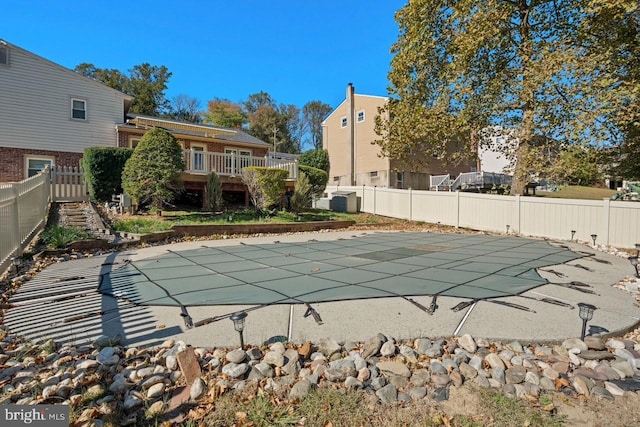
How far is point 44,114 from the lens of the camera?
1298cm

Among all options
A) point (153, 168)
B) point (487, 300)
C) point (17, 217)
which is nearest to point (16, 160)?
point (153, 168)

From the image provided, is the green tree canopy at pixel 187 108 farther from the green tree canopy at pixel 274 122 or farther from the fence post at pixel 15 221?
the fence post at pixel 15 221

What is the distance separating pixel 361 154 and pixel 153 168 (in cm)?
1538

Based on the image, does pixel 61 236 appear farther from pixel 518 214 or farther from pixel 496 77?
pixel 496 77

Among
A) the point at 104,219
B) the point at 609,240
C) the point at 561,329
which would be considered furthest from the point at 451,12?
the point at 104,219

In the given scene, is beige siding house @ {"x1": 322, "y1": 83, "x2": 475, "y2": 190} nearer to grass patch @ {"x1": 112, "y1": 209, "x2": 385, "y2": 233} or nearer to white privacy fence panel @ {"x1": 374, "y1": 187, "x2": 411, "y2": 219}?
white privacy fence panel @ {"x1": 374, "y1": 187, "x2": 411, "y2": 219}

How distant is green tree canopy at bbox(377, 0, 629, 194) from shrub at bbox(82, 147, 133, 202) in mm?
10002

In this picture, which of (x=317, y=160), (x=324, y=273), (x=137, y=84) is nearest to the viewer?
(x=324, y=273)

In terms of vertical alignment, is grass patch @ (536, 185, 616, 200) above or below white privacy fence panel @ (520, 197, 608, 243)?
above

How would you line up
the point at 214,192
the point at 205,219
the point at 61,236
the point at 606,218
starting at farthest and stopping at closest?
1. the point at 214,192
2. the point at 205,219
3. the point at 606,218
4. the point at 61,236

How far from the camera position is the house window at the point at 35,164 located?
1277cm

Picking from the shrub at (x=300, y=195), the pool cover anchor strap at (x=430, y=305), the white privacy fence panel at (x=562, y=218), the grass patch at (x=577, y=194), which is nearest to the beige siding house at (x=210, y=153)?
the shrub at (x=300, y=195)

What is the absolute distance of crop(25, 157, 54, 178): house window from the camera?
1277cm

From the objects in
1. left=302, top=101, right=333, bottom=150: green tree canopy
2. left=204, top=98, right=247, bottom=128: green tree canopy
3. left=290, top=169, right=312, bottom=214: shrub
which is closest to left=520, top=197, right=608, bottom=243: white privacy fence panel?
left=290, top=169, right=312, bottom=214: shrub
